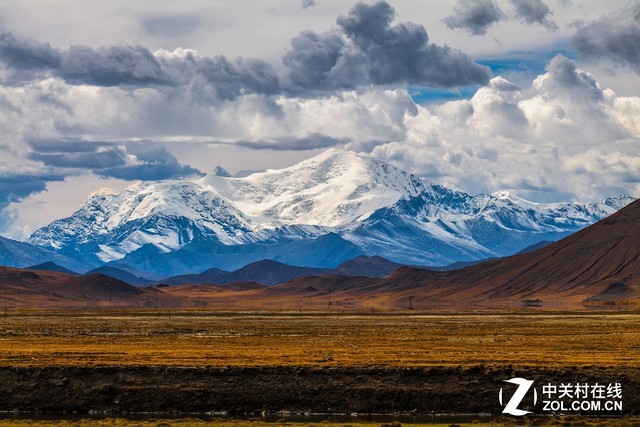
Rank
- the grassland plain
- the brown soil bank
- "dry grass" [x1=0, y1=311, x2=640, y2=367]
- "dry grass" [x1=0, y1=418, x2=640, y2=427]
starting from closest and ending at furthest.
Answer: "dry grass" [x1=0, y1=418, x2=640, y2=427], the brown soil bank, the grassland plain, "dry grass" [x1=0, y1=311, x2=640, y2=367]

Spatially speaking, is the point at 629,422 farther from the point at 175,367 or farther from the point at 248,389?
the point at 175,367

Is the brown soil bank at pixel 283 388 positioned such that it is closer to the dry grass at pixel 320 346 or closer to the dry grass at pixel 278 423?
the dry grass at pixel 320 346

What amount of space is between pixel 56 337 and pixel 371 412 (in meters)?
55.2

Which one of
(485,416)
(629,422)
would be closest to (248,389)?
(485,416)

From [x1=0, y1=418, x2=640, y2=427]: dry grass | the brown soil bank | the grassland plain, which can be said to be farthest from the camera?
the grassland plain

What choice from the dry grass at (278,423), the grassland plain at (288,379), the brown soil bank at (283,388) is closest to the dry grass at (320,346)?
the grassland plain at (288,379)

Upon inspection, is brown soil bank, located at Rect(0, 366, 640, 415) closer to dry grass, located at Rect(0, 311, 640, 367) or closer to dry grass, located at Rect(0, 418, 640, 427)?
dry grass, located at Rect(0, 311, 640, 367)

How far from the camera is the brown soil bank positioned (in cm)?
5916

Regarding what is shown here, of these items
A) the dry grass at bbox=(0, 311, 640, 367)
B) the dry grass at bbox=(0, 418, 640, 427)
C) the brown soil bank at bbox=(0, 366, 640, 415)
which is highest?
the dry grass at bbox=(0, 311, 640, 367)

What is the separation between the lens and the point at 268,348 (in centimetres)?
8544

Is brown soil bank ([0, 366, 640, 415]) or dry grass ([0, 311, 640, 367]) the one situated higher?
dry grass ([0, 311, 640, 367])

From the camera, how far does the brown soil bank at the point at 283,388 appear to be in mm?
59156

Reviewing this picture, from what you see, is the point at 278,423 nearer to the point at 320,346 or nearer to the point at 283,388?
the point at 283,388

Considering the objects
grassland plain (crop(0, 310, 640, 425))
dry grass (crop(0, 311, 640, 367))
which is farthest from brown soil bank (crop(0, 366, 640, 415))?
dry grass (crop(0, 311, 640, 367))
